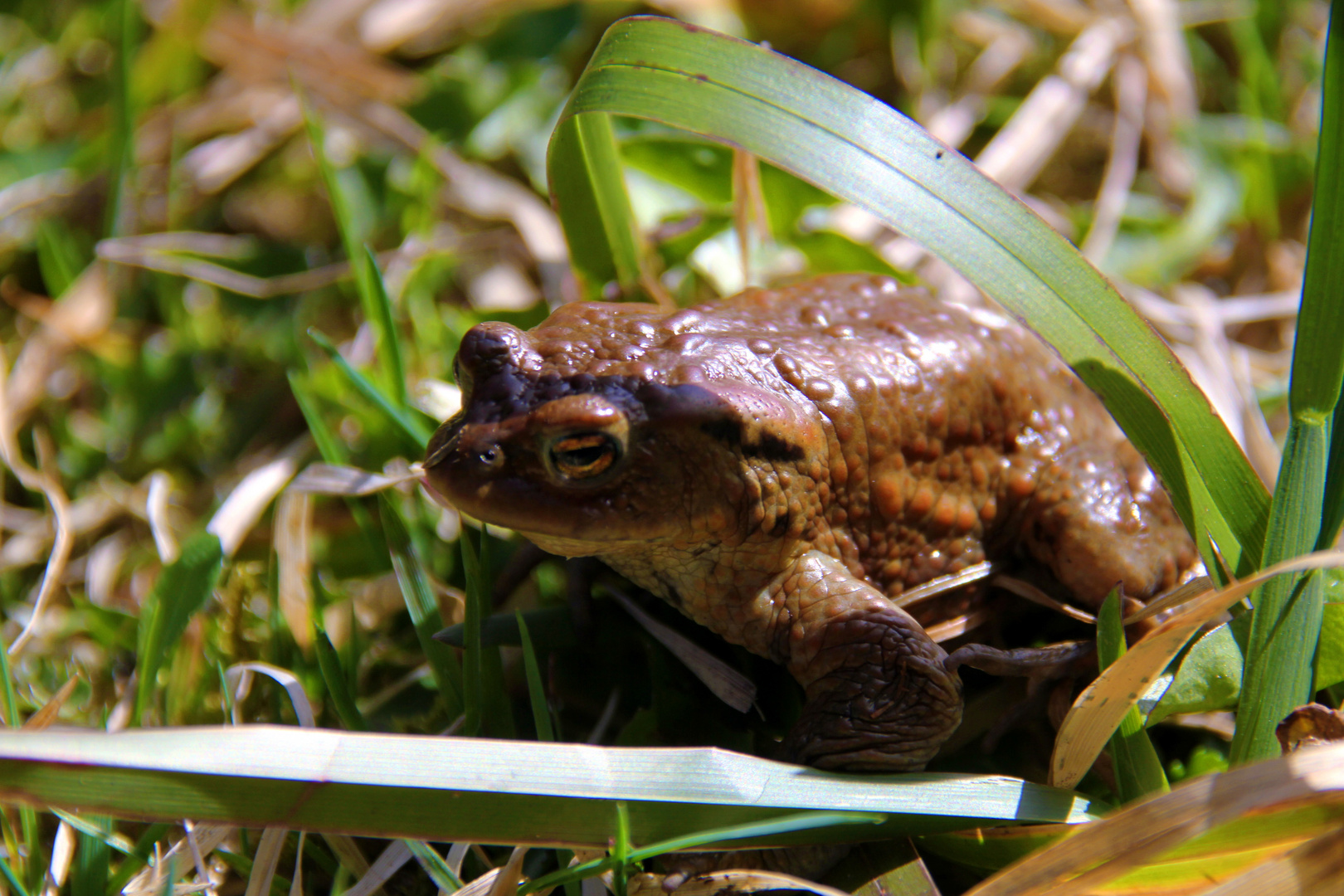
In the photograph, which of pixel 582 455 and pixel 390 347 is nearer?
pixel 582 455

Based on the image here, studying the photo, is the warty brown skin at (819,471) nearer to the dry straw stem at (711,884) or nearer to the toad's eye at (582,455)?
the toad's eye at (582,455)

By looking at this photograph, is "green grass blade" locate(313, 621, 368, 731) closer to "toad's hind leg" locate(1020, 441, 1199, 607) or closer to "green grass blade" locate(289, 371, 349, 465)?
"green grass blade" locate(289, 371, 349, 465)

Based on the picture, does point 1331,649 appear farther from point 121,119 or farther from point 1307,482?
point 121,119

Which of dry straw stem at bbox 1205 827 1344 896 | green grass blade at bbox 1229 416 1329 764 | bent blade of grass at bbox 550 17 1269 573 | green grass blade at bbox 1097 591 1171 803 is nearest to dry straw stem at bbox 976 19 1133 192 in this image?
bent blade of grass at bbox 550 17 1269 573

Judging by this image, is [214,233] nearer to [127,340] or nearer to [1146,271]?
[127,340]

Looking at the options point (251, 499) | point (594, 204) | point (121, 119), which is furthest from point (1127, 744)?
point (121, 119)

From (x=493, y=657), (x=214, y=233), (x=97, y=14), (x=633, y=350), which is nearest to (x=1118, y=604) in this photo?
(x=633, y=350)
